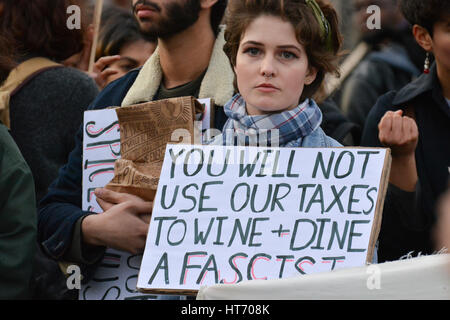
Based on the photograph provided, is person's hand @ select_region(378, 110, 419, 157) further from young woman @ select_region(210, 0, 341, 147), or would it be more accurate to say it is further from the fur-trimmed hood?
the fur-trimmed hood

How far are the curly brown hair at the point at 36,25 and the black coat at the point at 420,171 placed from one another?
1.61 meters

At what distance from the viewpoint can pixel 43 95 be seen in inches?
170

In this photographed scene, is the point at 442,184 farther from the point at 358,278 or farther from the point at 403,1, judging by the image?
the point at 358,278

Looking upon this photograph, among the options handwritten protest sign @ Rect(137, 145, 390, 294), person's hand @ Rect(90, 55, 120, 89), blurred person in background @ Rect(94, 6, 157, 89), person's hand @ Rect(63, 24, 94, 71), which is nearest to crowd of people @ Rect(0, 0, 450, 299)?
handwritten protest sign @ Rect(137, 145, 390, 294)

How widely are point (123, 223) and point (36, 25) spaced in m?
1.53

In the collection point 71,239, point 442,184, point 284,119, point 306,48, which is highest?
point 306,48

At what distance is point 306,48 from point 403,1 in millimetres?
1049

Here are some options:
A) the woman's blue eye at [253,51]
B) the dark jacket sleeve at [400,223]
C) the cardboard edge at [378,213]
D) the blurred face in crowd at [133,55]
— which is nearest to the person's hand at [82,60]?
the blurred face in crowd at [133,55]

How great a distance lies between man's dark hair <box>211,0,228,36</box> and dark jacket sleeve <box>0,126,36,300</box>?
102 cm

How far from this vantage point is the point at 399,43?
6.27 meters

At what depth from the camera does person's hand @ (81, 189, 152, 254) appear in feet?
11.0

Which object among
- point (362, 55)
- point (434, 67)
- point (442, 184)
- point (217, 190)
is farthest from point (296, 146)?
point (362, 55)

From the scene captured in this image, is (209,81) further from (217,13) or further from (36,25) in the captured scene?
(36,25)

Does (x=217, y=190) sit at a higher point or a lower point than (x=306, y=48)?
lower
